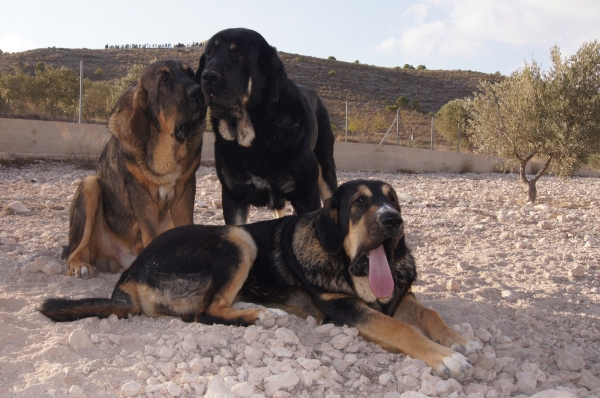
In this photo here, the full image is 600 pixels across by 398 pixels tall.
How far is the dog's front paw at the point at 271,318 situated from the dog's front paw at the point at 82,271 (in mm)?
2307

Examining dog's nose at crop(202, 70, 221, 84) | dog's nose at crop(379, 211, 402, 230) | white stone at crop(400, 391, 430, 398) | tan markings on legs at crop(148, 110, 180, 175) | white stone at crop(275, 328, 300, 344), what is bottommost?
white stone at crop(400, 391, 430, 398)

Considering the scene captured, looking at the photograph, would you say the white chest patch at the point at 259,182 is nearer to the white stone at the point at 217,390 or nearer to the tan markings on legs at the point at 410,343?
the tan markings on legs at the point at 410,343

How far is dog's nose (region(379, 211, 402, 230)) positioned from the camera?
158 inches

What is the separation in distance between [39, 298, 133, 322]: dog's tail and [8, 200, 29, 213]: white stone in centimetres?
503

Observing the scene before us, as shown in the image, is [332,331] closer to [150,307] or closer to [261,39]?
[150,307]

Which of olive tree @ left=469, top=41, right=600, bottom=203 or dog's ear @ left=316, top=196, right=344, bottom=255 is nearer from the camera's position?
dog's ear @ left=316, top=196, right=344, bottom=255

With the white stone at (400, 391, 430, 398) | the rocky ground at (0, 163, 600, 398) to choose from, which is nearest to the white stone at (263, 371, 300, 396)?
the rocky ground at (0, 163, 600, 398)

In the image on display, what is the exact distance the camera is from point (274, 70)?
5.69 m

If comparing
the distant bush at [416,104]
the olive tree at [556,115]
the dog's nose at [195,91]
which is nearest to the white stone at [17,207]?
the dog's nose at [195,91]

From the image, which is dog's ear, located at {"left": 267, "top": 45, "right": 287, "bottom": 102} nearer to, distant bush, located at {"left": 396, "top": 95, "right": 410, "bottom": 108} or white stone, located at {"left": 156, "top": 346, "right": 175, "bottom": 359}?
white stone, located at {"left": 156, "top": 346, "right": 175, "bottom": 359}

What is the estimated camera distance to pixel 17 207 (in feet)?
27.7

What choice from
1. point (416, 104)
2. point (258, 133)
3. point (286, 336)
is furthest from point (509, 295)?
point (416, 104)

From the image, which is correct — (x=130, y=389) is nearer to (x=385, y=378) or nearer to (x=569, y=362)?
(x=385, y=378)

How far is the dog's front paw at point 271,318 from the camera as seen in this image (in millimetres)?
4020
